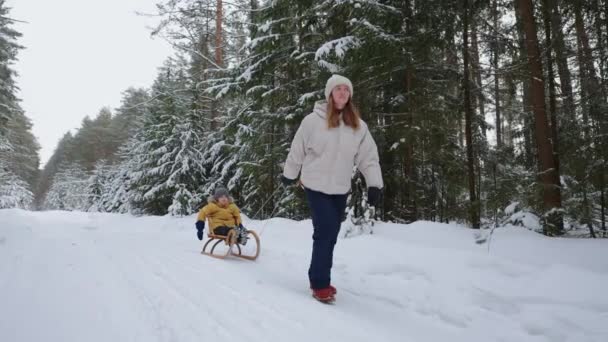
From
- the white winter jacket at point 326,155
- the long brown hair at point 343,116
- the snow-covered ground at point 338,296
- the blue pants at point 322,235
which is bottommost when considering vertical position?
the snow-covered ground at point 338,296

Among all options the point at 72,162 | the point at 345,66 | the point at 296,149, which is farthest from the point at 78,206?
the point at 296,149

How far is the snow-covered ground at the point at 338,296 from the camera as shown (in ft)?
8.32

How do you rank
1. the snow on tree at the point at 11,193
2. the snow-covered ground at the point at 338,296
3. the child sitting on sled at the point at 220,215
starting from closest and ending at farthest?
the snow-covered ground at the point at 338,296
the child sitting on sled at the point at 220,215
the snow on tree at the point at 11,193

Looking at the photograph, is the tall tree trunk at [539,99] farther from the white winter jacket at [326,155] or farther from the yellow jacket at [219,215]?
the yellow jacket at [219,215]

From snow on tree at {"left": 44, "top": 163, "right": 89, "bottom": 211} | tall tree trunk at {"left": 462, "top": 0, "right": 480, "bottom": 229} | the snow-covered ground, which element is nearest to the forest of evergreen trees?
tall tree trunk at {"left": 462, "top": 0, "right": 480, "bottom": 229}

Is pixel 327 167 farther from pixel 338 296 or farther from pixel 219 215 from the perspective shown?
pixel 219 215

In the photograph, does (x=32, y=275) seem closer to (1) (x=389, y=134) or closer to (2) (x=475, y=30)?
(1) (x=389, y=134)

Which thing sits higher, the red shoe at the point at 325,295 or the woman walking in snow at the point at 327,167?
the woman walking in snow at the point at 327,167

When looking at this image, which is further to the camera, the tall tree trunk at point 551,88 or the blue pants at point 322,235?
the tall tree trunk at point 551,88

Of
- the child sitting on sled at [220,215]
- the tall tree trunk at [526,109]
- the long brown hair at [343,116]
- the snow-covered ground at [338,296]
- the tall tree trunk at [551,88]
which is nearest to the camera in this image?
the snow-covered ground at [338,296]

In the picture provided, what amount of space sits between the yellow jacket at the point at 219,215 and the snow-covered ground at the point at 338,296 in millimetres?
869

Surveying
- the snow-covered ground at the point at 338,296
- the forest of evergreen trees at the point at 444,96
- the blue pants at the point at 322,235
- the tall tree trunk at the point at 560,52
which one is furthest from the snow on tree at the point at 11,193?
the tall tree trunk at the point at 560,52

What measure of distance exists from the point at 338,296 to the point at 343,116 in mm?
1748

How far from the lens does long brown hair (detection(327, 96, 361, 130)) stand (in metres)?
3.39
